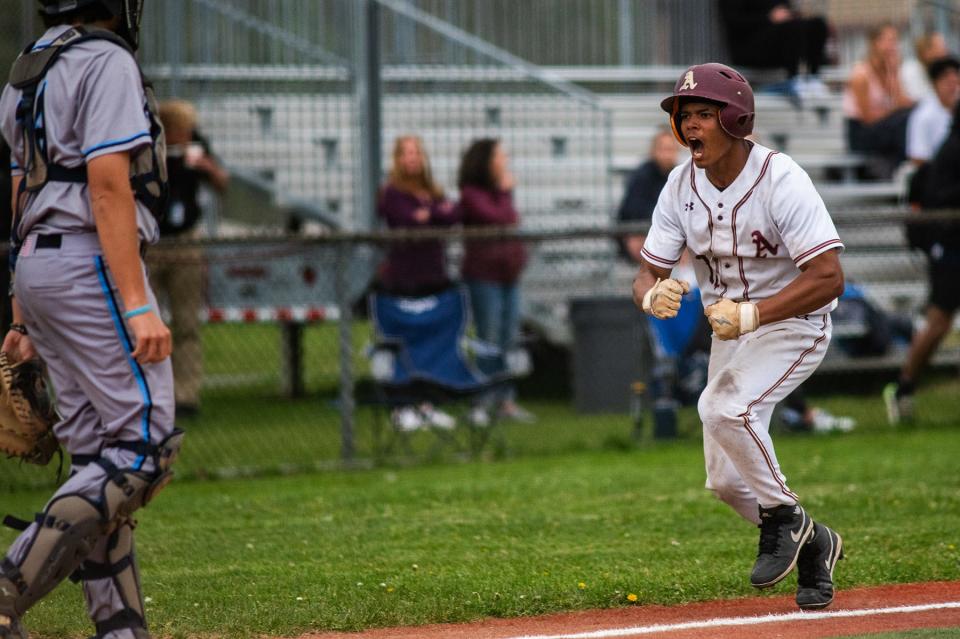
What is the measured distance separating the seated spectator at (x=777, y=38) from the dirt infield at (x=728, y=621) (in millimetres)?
12651

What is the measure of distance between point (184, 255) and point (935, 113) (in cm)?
757

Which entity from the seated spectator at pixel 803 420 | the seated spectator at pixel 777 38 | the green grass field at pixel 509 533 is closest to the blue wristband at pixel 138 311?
the green grass field at pixel 509 533

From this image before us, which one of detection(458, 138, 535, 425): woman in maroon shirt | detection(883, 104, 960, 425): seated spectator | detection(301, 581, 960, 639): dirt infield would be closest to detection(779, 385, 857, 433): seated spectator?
detection(883, 104, 960, 425): seated spectator

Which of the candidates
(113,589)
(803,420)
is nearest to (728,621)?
(113,589)

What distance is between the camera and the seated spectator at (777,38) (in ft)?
57.5

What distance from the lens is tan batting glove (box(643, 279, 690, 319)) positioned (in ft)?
17.9

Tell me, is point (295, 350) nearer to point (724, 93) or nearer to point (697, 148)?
point (697, 148)

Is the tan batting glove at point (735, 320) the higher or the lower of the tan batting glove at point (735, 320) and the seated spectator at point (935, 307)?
the higher

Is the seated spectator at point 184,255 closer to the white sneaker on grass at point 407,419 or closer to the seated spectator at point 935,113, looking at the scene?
the white sneaker on grass at point 407,419

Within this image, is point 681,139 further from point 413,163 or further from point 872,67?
point 872,67

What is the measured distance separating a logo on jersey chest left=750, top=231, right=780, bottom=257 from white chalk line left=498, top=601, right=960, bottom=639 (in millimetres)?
1342

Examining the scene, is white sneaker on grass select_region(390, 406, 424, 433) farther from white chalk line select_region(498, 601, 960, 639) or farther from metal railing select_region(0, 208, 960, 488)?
white chalk line select_region(498, 601, 960, 639)

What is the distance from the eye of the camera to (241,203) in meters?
14.7

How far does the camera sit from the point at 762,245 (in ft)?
18.2
